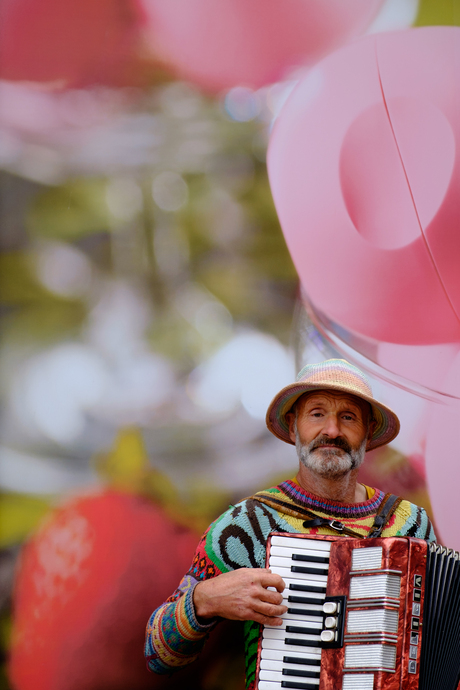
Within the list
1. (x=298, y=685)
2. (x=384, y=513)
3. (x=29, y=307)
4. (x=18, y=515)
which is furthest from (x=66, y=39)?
(x=298, y=685)

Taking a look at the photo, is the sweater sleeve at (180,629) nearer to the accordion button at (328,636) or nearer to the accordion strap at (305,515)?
the accordion strap at (305,515)

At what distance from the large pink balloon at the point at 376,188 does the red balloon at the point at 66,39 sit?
2.55 feet

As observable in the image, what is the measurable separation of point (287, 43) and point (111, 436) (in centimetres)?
181

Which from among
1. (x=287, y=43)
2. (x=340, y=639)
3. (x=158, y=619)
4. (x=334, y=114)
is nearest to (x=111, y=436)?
(x=158, y=619)

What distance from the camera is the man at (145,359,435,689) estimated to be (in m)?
2.08

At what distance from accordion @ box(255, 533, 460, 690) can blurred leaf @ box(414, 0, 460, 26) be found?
2280 millimetres

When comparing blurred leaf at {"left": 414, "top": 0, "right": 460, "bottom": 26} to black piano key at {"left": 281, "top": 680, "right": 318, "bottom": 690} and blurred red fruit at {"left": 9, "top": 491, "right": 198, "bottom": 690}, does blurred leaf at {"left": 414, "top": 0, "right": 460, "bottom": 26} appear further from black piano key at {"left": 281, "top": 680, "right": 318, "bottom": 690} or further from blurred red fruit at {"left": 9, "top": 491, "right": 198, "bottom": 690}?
black piano key at {"left": 281, "top": 680, "right": 318, "bottom": 690}

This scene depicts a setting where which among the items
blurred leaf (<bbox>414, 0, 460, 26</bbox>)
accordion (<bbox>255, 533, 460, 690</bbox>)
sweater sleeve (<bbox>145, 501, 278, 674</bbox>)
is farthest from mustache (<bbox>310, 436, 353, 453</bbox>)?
blurred leaf (<bbox>414, 0, 460, 26</bbox>)

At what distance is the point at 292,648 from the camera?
1.90m

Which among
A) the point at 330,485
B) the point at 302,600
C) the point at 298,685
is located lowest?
the point at 298,685

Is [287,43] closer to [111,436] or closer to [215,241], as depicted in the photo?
[215,241]

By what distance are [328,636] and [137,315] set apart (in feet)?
4.95

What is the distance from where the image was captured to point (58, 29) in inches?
121

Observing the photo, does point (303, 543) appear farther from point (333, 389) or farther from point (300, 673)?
point (333, 389)
